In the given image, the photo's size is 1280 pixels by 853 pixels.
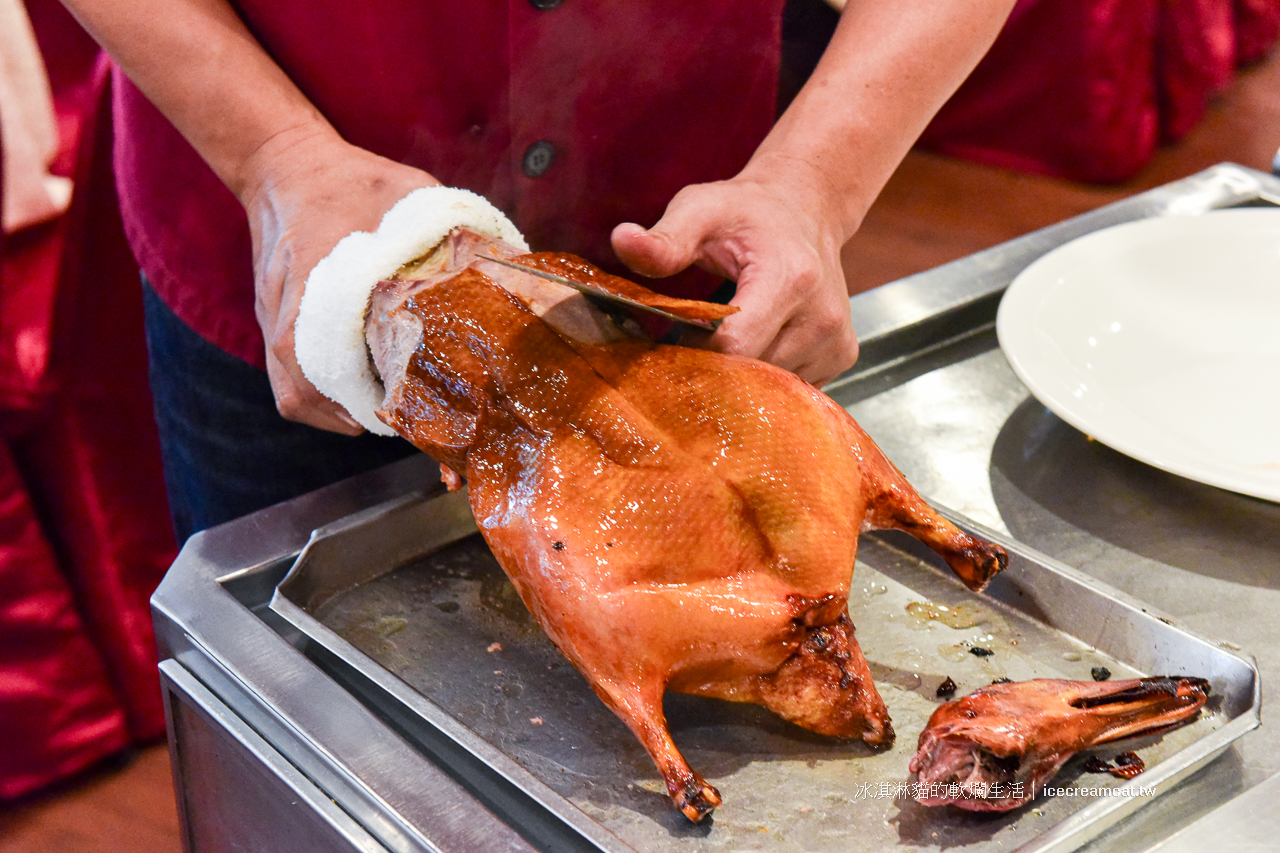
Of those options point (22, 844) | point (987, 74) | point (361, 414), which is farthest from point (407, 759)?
point (987, 74)

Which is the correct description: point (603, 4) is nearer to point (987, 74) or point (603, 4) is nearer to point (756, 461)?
point (756, 461)

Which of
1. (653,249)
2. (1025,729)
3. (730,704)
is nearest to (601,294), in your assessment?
(653,249)

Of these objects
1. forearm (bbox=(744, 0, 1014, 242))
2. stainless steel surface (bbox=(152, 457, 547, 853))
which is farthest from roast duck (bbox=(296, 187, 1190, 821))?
forearm (bbox=(744, 0, 1014, 242))

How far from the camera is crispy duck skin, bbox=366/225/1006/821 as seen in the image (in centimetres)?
80

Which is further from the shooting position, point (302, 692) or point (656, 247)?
point (656, 247)

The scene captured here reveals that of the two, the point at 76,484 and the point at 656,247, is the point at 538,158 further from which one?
the point at 76,484

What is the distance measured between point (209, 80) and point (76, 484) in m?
1.28

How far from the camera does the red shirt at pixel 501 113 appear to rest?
115 cm

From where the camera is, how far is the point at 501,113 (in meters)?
1.21

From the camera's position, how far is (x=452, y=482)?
3.19 ft

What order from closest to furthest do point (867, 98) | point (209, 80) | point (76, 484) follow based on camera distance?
point (209, 80) → point (867, 98) → point (76, 484)

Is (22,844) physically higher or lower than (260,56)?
lower

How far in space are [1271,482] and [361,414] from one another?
834 mm

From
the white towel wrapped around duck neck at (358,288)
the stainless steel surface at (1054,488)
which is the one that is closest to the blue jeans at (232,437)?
the white towel wrapped around duck neck at (358,288)
